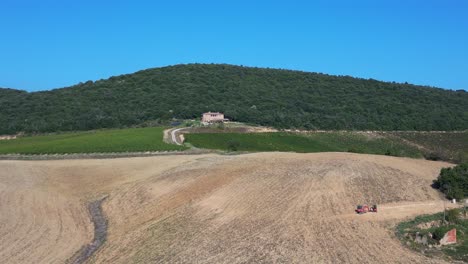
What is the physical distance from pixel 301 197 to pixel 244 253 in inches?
434

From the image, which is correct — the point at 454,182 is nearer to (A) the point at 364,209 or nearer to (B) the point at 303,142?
(A) the point at 364,209

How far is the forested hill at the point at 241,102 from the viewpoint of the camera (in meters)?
97.6

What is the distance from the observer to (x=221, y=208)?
102 feet

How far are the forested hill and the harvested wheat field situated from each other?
161ft

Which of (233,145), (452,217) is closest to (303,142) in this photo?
(233,145)

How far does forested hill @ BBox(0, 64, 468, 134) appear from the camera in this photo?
97562 mm

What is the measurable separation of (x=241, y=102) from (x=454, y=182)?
81.5 metres

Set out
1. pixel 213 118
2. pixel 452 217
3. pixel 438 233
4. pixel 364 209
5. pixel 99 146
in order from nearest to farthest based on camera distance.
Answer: pixel 438 233 < pixel 452 217 < pixel 364 209 < pixel 99 146 < pixel 213 118

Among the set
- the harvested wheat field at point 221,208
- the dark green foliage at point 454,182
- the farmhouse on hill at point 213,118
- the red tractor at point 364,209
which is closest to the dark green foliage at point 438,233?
the harvested wheat field at point 221,208

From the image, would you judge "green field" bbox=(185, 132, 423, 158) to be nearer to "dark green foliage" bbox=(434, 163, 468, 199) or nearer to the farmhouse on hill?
the farmhouse on hill

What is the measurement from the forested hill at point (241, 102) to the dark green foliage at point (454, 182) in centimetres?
5732

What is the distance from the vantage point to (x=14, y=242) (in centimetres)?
2545

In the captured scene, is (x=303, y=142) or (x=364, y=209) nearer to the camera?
(x=364, y=209)

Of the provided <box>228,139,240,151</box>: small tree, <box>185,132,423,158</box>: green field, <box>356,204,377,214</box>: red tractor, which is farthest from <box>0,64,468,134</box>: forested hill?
<box>356,204,377,214</box>: red tractor
